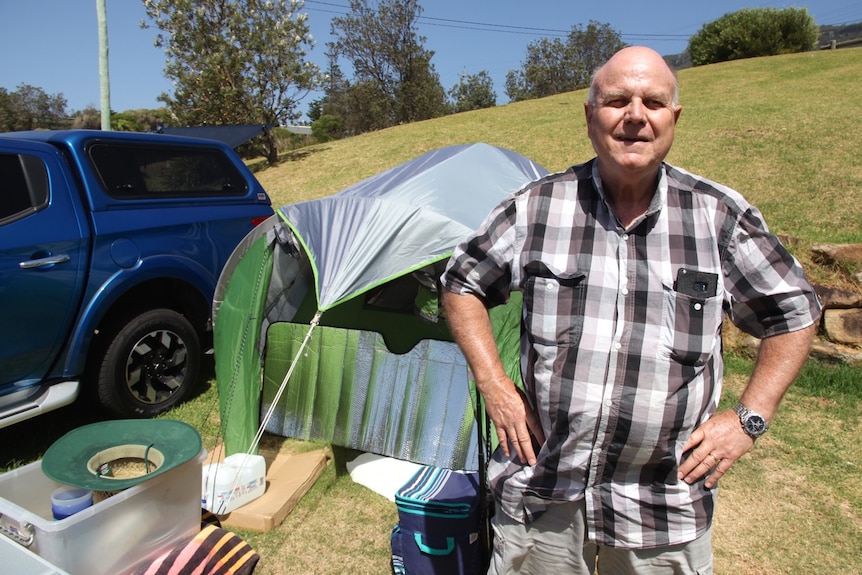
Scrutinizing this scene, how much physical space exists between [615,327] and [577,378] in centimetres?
16

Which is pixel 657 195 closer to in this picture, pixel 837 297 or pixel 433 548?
pixel 433 548

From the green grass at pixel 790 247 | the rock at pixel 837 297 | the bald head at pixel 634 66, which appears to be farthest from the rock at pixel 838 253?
the bald head at pixel 634 66

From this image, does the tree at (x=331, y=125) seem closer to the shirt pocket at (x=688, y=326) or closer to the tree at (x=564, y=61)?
the tree at (x=564, y=61)

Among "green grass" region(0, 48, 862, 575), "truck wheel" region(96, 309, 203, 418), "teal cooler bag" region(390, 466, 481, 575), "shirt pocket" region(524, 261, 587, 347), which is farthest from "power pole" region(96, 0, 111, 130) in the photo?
"shirt pocket" region(524, 261, 587, 347)

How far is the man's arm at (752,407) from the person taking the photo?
1593mm

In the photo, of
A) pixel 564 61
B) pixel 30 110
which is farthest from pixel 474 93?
pixel 30 110

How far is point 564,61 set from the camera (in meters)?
43.4

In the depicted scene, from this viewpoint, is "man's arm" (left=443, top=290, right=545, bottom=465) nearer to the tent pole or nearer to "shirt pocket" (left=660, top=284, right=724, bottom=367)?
"shirt pocket" (left=660, top=284, right=724, bottom=367)

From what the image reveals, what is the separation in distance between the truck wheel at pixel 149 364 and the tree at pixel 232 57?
502 inches

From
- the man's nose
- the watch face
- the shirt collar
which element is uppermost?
the man's nose

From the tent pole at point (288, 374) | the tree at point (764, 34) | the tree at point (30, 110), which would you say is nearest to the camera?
the tent pole at point (288, 374)

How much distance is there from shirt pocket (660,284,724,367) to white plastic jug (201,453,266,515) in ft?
8.22

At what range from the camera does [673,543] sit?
5.63ft

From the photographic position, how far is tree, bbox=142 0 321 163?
15.7 m
